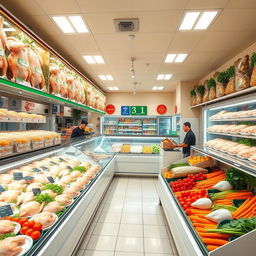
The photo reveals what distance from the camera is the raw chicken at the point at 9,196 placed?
1932 millimetres

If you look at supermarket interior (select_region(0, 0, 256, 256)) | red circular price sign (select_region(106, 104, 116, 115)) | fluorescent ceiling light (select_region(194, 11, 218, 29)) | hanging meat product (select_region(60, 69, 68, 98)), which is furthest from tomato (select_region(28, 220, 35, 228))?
red circular price sign (select_region(106, 104, 116, 115))

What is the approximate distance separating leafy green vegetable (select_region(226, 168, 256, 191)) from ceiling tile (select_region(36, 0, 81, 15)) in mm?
3470

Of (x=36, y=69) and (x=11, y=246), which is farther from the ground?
(x=36, y=69)

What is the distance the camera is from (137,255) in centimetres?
265

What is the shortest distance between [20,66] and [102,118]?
8217 mm

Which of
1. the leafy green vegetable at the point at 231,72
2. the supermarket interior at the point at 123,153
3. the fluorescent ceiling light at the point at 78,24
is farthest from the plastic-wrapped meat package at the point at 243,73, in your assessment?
the fluorescent ceiling light at the point at 78,24

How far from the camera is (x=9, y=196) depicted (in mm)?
1976

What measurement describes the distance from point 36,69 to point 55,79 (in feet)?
2.34

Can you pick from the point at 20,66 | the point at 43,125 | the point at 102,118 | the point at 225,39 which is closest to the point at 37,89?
the point at 20,66

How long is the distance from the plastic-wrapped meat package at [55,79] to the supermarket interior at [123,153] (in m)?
0.02

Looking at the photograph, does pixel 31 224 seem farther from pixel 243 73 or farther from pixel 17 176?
pixel 243 73

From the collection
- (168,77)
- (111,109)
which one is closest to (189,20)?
(168,77)

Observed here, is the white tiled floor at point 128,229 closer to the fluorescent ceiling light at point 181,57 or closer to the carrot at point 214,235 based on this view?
the carrot at point 214,235

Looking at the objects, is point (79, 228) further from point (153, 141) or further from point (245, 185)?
point (153, 141)
